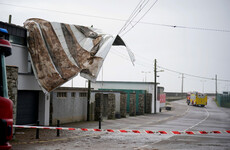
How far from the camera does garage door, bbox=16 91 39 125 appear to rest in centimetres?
2006

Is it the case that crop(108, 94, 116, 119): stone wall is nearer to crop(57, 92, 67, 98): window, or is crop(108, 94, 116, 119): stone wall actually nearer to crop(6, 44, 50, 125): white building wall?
crop(57, 92, 67, 98): window

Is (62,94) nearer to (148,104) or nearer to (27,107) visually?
(27,107)

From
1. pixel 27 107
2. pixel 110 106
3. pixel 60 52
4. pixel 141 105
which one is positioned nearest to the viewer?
pixel 27 107

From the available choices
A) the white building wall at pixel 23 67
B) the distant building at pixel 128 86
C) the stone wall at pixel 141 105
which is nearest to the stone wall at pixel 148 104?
the distant building at pixel 128 86

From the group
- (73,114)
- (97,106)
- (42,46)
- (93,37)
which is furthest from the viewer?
(97,106)

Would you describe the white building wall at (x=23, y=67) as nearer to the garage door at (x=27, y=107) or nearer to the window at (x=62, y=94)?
the garage door at (x=27, y=107)

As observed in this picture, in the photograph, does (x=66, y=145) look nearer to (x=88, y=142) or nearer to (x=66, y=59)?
(x=88, y=142)

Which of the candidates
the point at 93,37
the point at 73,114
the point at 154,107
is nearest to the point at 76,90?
the point at 73,114

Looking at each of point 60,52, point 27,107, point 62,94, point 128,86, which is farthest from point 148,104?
point 27,107

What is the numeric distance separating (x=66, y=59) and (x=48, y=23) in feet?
8.93

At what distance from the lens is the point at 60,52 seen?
21109mm

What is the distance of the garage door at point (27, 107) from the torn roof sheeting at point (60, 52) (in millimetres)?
1400

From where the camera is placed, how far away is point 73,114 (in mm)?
25953

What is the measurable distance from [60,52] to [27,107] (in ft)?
13.2
